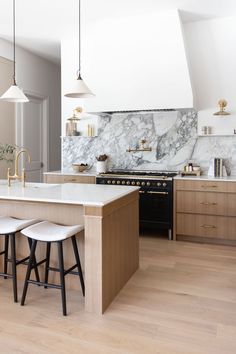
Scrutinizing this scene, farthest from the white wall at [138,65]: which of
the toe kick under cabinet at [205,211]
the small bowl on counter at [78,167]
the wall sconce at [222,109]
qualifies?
the toe kick under cabinet at [205,211]

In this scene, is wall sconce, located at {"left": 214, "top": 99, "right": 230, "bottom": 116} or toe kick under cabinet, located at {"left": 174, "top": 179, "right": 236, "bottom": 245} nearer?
toe kick under cabinet, located at {"left": 174, "top": 179, "right": 236, "bottom": 245}

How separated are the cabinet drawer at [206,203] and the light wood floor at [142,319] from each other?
97 centimetres

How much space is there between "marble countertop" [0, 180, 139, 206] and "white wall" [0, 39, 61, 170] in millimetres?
3089

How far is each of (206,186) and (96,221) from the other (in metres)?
2.19

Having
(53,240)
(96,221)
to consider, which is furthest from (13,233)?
(96,221)

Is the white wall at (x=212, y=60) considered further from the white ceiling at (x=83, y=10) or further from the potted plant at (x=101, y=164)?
the potted plant at (x=101, y=164)

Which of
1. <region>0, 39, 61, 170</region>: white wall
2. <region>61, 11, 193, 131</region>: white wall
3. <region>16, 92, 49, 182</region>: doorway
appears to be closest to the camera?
<region>61, 11, 193, 131</region>: white wall

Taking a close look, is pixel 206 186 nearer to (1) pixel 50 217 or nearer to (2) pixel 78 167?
(2) pixel 78 167

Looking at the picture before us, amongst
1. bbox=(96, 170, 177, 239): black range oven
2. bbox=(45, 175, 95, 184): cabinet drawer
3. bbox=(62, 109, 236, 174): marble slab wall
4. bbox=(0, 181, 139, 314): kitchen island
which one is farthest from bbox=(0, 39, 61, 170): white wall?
bbox=(0, 181, 139, 314): kitchen island

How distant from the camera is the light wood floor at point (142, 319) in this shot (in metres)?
2.04

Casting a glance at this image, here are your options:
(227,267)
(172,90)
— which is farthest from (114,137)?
(227,267)

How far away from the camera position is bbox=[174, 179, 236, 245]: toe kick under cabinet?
13.4ft

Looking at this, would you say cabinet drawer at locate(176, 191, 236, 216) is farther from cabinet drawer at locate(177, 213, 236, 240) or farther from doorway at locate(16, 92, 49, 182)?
doorway at locate(16, 92, 49, 182)

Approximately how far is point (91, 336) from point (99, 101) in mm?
3222
